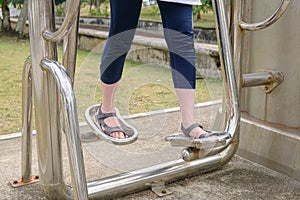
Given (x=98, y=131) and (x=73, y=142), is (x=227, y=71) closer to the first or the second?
(x=98, y=131)

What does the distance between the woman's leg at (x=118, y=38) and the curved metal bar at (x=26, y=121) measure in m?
0.28

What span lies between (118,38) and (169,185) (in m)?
0.67

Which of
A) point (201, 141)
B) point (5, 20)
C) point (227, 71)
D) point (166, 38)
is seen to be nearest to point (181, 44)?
point (166, 38)

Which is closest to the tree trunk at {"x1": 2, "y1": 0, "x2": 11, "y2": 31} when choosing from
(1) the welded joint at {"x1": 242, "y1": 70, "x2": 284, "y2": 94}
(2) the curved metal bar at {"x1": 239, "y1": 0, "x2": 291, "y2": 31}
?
(1) the welded joint at {"x1": 242, "y1": 70, "x2": 284, "y2": 94}

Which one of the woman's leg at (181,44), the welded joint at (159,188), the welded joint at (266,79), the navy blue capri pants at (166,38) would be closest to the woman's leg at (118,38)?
the navy blue capri pants at (166,38)

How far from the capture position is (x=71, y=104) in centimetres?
121

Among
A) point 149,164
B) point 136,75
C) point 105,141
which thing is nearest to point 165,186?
point 149,164

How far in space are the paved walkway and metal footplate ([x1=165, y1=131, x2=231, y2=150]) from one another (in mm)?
141

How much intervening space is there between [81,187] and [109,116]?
441 millimetres

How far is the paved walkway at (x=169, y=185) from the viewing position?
1.72 meters

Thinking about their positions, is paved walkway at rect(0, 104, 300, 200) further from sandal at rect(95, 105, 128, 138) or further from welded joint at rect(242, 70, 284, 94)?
welded joint at rect(242, 70, 284, 94)

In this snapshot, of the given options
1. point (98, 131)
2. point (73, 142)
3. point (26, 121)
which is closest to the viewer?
point (73, 142)

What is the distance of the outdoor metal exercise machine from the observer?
1221 millimetres

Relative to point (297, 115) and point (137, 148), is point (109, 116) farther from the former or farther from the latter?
point (297, 115)
